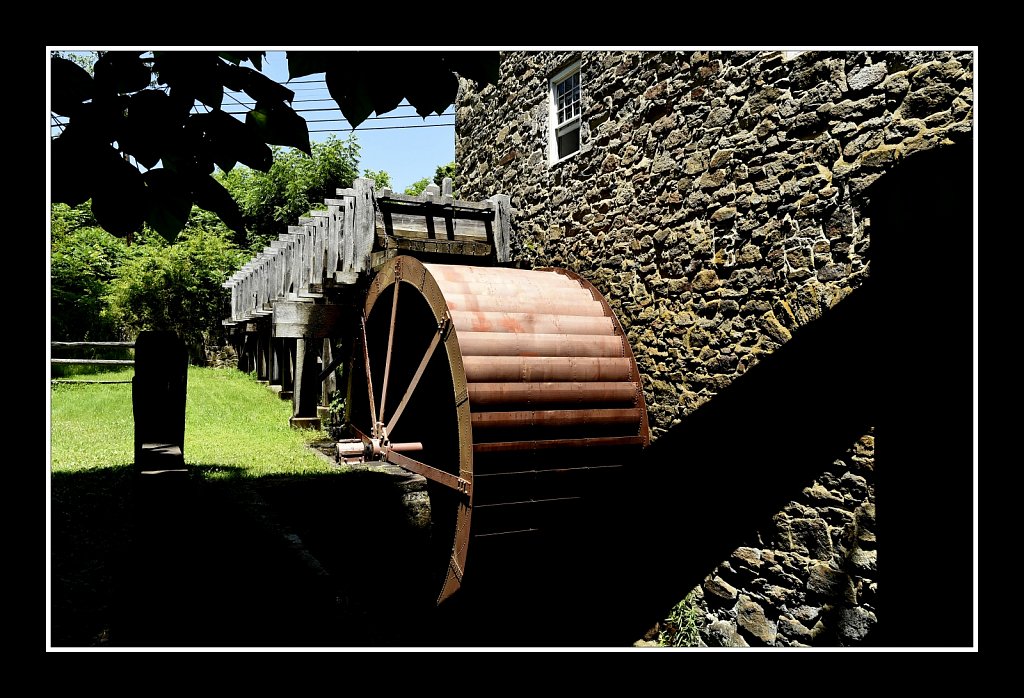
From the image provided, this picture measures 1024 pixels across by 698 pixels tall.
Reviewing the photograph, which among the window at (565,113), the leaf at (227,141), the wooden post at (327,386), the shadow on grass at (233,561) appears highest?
the window at (565,113)

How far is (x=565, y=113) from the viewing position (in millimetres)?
6793

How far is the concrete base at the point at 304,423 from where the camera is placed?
1173 centimetres

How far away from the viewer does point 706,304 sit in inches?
189

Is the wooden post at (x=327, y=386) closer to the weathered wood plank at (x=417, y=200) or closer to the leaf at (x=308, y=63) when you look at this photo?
the weathered wood plank at (x=417, y=200)

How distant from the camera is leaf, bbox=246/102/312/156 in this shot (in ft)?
5.78

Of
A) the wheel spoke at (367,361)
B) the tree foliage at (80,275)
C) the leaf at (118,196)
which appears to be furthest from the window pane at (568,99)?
the tree foliage at (80,275)

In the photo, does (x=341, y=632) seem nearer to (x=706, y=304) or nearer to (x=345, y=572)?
(x=345, y=572)

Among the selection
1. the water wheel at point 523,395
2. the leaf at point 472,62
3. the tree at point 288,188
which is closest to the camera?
the leaf at point 472,62

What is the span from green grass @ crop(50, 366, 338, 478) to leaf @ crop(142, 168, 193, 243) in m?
7.11

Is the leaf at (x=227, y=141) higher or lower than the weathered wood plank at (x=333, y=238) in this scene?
lower

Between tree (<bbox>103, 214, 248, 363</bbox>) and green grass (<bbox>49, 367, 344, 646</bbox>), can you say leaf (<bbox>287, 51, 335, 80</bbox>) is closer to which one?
green grass (<bbox>49, 367, 344, 646</bbox>)

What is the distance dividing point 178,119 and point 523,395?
11.4 feet

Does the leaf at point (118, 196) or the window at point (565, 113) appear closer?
the leaf at point (118, 196)

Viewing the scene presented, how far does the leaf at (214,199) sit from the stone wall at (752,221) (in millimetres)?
3385
